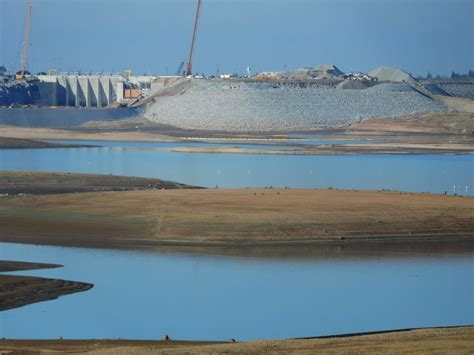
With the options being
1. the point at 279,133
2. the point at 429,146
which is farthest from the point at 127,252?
the point at 279,133

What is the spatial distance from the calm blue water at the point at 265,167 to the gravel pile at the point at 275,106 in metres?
40.2

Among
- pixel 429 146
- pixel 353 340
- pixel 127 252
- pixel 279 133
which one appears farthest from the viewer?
pixel 279 133

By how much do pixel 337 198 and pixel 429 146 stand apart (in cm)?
4431

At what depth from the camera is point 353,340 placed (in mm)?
19141

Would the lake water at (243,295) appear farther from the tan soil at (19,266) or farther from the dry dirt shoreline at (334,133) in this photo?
the dry dirt shoreline at (334,133)

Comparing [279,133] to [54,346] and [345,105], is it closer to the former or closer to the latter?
[345,105]

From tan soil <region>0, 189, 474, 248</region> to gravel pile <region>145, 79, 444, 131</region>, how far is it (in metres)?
73.5

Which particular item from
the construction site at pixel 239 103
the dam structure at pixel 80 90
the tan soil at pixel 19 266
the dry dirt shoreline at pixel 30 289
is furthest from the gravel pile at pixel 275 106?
the dry dirt shoreline at pixel 30 289

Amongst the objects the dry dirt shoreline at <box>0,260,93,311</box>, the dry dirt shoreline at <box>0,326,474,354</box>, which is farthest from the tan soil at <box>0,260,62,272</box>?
the dry dirt shoreline at <box>0,326,474,354</box>

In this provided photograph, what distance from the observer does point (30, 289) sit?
24922mm

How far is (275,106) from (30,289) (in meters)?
94.3

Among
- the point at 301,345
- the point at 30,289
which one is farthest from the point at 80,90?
the point at 301,345

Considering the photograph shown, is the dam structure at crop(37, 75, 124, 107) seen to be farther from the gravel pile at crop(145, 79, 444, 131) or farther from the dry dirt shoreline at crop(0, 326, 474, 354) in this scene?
the dry dirt shoreline at crop(0, 326, 474, 354)

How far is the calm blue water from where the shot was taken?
48969 mm
